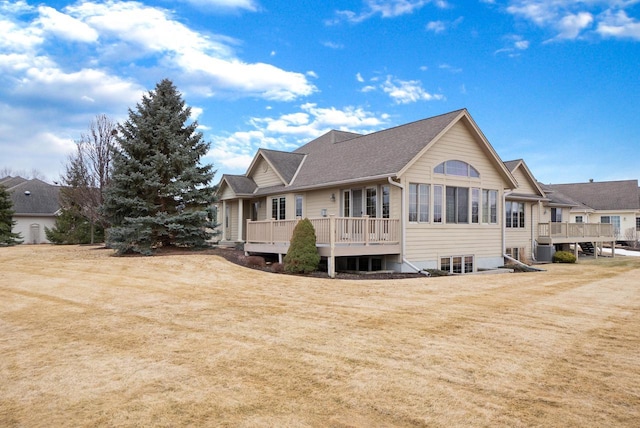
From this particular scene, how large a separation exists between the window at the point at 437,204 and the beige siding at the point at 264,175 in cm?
815

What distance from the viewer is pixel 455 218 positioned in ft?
59.6

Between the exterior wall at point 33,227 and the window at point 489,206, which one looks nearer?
the window at point 489,206

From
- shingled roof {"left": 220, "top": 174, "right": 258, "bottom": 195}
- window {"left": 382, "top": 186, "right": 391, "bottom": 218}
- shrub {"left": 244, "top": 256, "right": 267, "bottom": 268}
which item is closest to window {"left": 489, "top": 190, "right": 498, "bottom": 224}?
window {"left": 382, "top": 186, "right": 391, "bottom": 218}

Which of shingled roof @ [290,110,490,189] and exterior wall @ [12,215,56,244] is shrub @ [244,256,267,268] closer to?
shingled roof @ [290,110,490,189]

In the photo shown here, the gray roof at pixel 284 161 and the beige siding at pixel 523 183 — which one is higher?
the gray roof at pixel 284 161

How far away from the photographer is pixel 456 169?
1806 centimetres

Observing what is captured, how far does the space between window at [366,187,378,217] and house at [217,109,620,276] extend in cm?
4

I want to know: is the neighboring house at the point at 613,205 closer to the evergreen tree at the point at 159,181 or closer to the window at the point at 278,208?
the window at the point at 278,208

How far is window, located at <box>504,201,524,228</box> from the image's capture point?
24375 millimetres

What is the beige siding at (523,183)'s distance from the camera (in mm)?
25141

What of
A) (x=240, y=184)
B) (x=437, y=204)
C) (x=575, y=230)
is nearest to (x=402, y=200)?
(x=437, y=204)

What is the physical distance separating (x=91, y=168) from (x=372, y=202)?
20.0 meters

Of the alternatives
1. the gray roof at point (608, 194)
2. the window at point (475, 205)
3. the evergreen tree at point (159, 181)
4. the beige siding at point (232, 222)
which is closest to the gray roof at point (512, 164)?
the window at point (475, 205)

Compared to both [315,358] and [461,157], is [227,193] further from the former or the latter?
[315,358]
